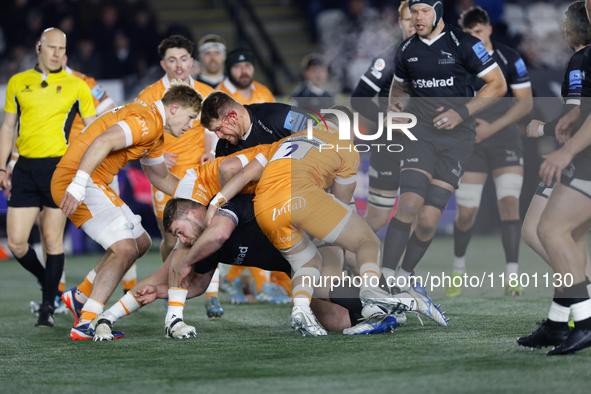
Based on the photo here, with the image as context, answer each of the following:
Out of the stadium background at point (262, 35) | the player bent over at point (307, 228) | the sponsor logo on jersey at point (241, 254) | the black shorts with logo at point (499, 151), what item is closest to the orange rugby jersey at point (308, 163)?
the player bent over at point (307, 228)

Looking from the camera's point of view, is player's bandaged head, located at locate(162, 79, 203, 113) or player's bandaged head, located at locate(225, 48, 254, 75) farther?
player's bandaged head, located at locate(225, 48, 254, 75)

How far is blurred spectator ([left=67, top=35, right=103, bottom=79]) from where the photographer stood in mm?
10961

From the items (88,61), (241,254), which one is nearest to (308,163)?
(241,254)

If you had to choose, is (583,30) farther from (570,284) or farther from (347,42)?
(347,42)

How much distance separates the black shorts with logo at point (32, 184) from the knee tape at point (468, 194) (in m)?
3.08

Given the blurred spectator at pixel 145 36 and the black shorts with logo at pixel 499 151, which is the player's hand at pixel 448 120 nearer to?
the black shorts with logo at pixel 499 151

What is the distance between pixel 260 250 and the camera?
421 centimetres

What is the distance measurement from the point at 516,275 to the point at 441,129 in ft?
4.91

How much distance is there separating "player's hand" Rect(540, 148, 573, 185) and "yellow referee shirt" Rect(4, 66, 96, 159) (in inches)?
130

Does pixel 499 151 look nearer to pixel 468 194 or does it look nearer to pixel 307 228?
pixel 468 194

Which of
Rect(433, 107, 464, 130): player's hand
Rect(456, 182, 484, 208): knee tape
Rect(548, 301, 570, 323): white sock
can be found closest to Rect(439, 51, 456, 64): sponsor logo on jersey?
Rect(433, 107, 464, 130): player's hand

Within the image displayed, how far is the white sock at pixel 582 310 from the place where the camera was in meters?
3.13

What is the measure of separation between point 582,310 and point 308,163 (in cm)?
166

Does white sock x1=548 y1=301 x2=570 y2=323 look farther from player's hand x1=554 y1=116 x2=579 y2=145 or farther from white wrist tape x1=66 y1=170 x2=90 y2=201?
white wrist tape x1=66 y1=170 x2=90 y2=201
